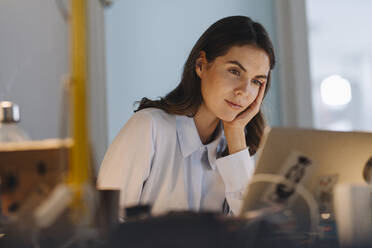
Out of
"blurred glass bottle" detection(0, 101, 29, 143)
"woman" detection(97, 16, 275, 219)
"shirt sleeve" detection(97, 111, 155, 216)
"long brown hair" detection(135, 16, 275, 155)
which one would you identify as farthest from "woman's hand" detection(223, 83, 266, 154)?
"blurred glass bottle" detection(0, 101, 29, 143)

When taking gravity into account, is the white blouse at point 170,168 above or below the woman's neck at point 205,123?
below

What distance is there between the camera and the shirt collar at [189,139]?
1.57 meters

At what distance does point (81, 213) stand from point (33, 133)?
1055mm

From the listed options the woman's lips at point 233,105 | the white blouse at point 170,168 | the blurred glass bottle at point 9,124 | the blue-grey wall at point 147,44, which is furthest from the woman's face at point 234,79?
the blue-grey wall at point 147,44

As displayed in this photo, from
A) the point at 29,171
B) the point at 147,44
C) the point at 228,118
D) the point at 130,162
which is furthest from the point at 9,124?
the point at 147,44

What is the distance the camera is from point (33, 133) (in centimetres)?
161

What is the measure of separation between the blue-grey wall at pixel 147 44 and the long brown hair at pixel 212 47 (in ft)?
2.40

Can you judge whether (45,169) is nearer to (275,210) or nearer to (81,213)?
(81,213)

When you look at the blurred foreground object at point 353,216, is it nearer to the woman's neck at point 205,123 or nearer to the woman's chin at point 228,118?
the woman's chin at point 228,118

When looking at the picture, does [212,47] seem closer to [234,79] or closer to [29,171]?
[234,79]

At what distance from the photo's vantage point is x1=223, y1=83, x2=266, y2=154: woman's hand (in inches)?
61.9

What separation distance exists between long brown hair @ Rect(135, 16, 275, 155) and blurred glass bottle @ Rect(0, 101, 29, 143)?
79 cm

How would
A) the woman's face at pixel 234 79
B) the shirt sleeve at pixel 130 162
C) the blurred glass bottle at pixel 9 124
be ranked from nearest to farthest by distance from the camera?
the blurred glass bottle at pixel 9 124, the shirt sleeve at pixel 130 162, the woman's face at pixel 234 79

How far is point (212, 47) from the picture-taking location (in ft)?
5.31
